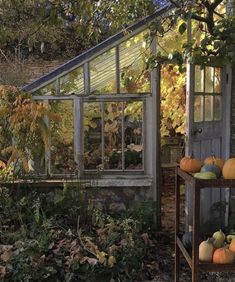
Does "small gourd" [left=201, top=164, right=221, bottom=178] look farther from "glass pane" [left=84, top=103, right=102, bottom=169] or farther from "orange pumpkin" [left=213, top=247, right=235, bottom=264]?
"glass pane" [left=84, top=103, right=102, bottom=169]

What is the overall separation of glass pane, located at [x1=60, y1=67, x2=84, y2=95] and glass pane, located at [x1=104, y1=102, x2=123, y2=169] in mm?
379

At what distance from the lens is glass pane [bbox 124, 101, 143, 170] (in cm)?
555

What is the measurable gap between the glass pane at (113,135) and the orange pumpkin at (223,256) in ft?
8.27

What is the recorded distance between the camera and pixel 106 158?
561 cm

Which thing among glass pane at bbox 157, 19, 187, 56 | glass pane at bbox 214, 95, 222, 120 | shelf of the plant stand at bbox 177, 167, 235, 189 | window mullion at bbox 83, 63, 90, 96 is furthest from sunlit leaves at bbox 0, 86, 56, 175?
shelf of the plant stand at bbox 177, 167, 235, 189

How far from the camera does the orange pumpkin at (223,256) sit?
3180 millimetres

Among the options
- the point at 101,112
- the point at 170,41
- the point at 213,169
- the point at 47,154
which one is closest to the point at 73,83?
the point at 101,112

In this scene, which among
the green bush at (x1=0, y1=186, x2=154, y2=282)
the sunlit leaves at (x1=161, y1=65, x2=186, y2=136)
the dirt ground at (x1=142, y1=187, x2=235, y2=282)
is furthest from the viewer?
the sunlit leaves at (x1=161, y1=65, x2=186, y2=136)

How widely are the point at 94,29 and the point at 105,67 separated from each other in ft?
1.77

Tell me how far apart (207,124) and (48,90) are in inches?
75.6

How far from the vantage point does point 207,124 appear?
17.3 feet

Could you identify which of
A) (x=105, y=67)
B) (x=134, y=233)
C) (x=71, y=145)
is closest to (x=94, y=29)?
(x=105, y=67)

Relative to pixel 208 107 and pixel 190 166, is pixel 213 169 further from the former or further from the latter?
pixel 208 107

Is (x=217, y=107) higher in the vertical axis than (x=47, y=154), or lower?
higher
